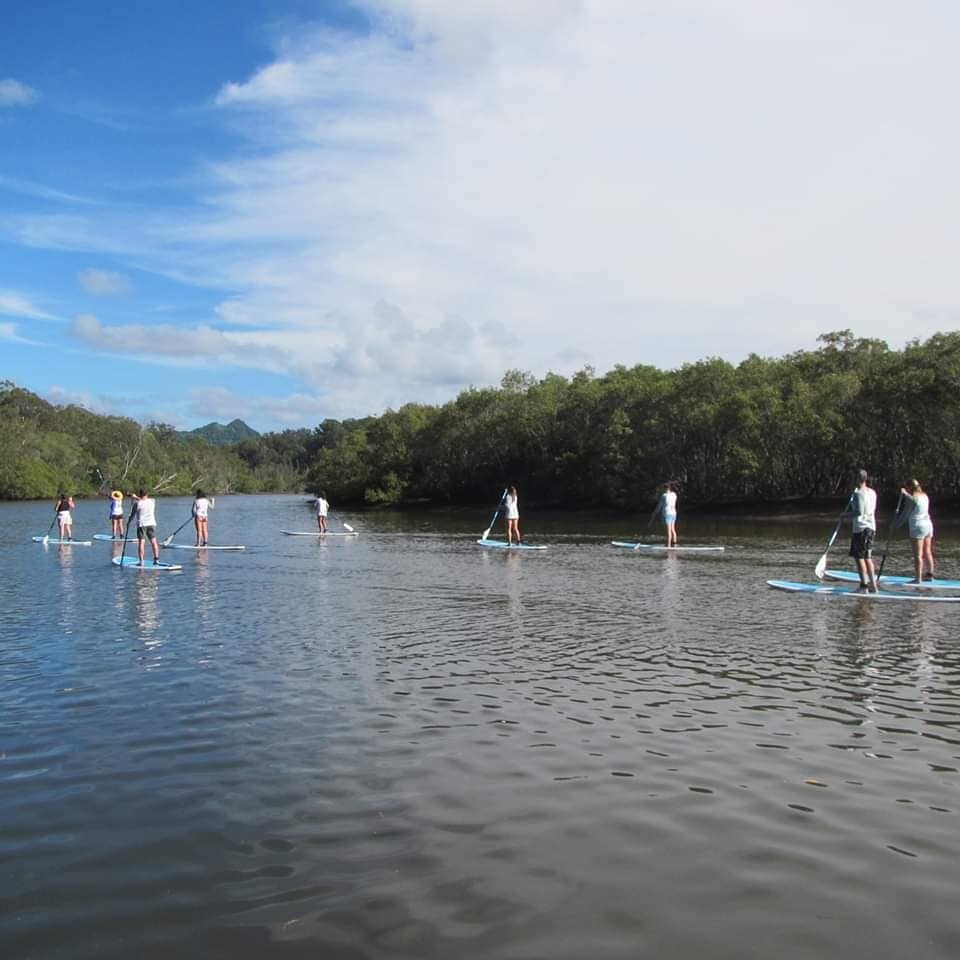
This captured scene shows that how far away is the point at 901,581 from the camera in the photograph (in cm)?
2081

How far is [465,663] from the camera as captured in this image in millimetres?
12094

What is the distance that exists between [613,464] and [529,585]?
183 feet

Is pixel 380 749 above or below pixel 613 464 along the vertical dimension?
below

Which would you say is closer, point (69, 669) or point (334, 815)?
point (334, 815)

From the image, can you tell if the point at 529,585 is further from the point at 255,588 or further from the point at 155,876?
the point at 155,876

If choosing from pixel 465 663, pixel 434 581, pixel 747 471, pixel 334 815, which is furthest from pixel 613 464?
pixel 334 815

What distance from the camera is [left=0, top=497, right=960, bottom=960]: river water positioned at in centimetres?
517

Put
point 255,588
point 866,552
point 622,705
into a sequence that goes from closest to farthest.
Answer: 1. point 622,705
2. point 866,552
3. point 255,588

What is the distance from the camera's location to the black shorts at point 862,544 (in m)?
19.1

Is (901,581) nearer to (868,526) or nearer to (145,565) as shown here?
(868,526)

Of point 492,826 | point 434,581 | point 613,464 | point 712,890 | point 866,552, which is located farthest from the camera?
point 613,464

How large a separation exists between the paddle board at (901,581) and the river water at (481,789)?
4.37 metres

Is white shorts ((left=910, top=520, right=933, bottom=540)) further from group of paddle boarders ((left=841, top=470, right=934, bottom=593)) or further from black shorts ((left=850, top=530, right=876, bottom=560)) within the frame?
black shorts ((left=850, top=530, right=876, bottom=560))

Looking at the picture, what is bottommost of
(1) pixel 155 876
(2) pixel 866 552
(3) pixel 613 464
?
(1) pixel 155 876
